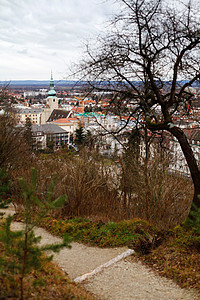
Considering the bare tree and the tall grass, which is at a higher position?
the bare tree

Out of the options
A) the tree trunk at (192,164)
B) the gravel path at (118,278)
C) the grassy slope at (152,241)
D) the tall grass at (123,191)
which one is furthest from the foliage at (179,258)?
the tall grass at (123,191)

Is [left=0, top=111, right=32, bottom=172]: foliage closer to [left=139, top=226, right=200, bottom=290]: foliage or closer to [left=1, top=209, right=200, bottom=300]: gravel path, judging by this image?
[left=1, top=209, right=200, bottom=300]: gravel path

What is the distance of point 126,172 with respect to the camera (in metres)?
10.4

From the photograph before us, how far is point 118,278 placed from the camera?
17.7 ft

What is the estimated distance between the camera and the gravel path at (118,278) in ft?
15.8

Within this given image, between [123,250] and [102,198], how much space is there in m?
3.66

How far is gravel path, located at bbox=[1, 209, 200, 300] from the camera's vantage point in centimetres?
480

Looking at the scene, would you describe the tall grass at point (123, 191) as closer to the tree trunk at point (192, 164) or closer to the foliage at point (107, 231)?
the foliage at point (107, 231)

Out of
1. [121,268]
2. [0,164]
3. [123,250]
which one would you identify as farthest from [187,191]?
[0,164]

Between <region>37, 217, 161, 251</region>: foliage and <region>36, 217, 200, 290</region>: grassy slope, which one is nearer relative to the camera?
<region>36, 217, 200, 290</region>: grassy slope

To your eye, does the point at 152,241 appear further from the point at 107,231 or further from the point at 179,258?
the point at 107,231

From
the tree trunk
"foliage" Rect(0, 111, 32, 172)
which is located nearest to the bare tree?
the tree trunk

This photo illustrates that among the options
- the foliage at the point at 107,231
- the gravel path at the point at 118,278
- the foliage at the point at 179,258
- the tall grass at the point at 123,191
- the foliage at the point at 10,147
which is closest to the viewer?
the gravel path at the point at 118,278

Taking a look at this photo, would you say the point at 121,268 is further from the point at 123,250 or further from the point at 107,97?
the point at 107,97
